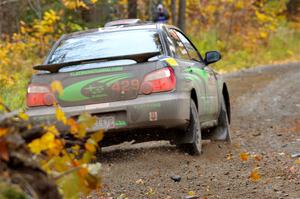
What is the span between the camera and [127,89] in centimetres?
732

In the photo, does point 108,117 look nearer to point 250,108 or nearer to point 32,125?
point 32,125

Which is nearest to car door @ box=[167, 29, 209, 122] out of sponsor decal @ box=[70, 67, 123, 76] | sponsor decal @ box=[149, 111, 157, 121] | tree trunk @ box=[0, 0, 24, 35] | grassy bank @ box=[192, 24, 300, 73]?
sponsor decal @ box=[149, 111, 157, 121]

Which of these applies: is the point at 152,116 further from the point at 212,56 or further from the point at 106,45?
the point at 212,56

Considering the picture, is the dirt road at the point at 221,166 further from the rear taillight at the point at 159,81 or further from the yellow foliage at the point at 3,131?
the yellow foliage at the point at 3,131

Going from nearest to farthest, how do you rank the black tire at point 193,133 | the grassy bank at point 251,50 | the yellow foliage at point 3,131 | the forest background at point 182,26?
the yellow foliage at point 3,131 → the black tire at point 193,133 → the forest background at point 182,26 → the grassy bank at point 251,50

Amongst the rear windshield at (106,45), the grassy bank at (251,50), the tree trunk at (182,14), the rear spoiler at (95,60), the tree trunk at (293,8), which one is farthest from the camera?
the tree trunk at (293,8)

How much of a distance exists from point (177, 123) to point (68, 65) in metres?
1.26

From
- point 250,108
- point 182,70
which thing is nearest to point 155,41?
Answer: point 182,70

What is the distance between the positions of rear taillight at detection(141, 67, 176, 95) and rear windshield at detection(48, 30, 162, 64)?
0.64 m

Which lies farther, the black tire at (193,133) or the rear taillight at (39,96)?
the black tire at (193,133)

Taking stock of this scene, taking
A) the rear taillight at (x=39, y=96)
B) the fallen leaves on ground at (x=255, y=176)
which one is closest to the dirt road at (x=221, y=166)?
the fallen leaves on ground at (x=255, y=176)

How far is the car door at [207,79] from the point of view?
8.69 metres

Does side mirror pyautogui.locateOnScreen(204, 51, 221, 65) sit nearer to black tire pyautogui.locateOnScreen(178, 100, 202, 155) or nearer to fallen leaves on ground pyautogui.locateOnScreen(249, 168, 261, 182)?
black tire pyautogui.locateOnScreen(178, 100, 202, 155)

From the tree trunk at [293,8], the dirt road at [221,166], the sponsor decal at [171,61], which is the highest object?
the sponsor decal at [171,61]
